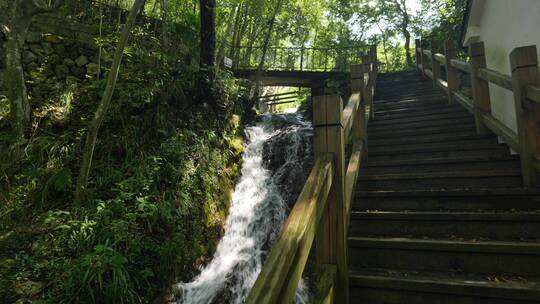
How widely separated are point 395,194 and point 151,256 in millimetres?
3016

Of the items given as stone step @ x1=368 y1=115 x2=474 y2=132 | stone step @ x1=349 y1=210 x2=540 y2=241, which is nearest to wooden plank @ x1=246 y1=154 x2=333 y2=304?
stone step @ x1=349 y1=210 x2=540 y2=241

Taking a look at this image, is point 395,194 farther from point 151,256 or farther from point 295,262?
point 151,256

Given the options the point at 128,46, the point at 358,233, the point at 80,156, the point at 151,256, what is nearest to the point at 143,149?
the point at 80,156

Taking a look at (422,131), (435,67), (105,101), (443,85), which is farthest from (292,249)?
(435,67)

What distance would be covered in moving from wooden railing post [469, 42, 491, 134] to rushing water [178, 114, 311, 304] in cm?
325

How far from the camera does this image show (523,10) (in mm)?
4219

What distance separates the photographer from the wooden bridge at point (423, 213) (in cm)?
204

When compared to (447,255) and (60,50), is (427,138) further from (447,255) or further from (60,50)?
(60,50)

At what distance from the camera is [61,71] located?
6.24 m

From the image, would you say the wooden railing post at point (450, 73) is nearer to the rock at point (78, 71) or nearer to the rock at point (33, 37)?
the rock at point (78, 71)

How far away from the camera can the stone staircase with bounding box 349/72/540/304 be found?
227cm

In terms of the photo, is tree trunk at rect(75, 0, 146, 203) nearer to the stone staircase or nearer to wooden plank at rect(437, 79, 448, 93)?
the stone staircase

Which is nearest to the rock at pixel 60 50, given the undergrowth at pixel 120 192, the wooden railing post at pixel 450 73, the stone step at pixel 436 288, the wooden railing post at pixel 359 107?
the undergrowth at pixel 120 192

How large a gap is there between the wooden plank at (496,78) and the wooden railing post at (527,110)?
228 mm
